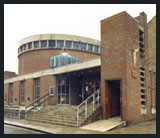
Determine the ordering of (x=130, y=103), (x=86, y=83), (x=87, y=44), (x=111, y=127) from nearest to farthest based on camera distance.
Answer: (x=111, y=127) < (x=130, y=103) < (x=86, y=83) < (x=87, y=44)

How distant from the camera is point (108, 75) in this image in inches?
534

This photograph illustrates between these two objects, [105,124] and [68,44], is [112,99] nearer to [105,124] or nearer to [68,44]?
[105,124]

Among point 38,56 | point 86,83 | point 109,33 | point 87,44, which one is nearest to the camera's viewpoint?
point 109,33

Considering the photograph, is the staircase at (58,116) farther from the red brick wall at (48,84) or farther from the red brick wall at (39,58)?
the red brick wall at (39,58)

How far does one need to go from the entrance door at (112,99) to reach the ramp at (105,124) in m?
0.79

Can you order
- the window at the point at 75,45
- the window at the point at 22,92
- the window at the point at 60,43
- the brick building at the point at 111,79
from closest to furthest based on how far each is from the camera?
the brick building at the point at 111,79 < the window at the point at 22,92 < the window at the point at 60,43 < the window at the point at 75,45

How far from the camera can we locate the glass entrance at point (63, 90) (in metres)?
18.9

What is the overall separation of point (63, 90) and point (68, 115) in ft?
16.6

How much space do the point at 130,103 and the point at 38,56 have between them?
700 inches

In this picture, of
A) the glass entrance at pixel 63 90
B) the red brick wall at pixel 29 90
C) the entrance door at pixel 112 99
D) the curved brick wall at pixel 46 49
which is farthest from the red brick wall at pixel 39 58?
the entrance door at pixel 112 99

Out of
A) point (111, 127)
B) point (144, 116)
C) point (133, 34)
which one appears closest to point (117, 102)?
point (144, 116)

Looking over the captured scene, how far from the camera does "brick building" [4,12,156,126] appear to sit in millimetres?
13164

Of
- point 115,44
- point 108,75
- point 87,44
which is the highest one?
point 87,44

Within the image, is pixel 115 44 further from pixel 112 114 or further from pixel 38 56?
pixel 38 56
